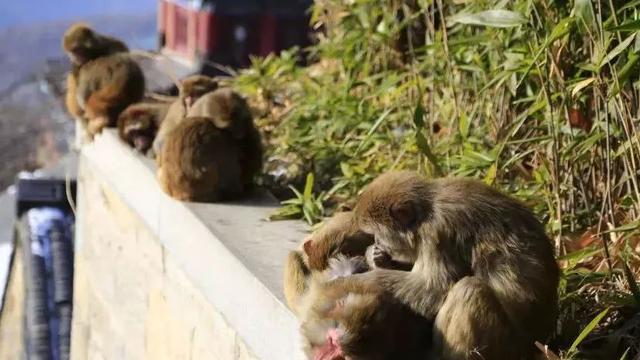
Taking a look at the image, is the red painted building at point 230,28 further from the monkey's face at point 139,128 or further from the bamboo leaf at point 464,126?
the bamboo leaf at point 464,126

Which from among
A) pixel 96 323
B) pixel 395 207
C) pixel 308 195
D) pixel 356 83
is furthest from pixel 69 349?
pixel 395 207

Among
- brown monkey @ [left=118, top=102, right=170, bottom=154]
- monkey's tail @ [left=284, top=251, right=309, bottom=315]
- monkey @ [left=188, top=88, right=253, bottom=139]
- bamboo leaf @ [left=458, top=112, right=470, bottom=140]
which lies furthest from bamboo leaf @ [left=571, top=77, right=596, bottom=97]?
brown monkey @ [left=118, top=102, right=170, bottom=154]

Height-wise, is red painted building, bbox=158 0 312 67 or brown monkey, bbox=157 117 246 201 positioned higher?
brown monkey, bbox=157 117 246 201

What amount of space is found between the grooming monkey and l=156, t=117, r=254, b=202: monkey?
144 cm

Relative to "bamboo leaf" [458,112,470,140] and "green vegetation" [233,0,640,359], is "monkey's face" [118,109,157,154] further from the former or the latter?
"bamboo leaf" [458,112,470,140]

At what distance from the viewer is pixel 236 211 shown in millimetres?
4777

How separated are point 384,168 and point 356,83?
0.93 meters

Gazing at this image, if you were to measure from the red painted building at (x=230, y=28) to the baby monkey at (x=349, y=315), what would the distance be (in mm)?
7483

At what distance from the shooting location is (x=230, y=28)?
36.6ft

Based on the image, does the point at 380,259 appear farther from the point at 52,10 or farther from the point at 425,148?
the point at 52,10

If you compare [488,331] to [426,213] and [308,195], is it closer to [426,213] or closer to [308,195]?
[426,213]

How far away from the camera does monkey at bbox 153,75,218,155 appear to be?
537 centimetres

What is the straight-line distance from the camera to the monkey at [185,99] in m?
5.37

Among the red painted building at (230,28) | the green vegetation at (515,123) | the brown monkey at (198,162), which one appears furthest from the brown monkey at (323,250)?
the red painted building at (230,28)
